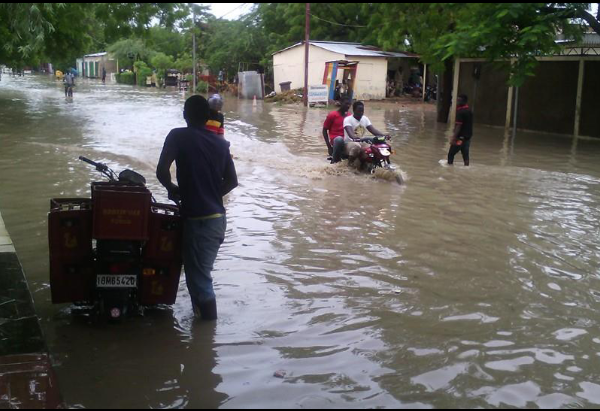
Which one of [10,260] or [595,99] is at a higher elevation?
[595,99]

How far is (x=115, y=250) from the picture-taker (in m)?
4.91

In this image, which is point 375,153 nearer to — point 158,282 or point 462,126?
point 462,126

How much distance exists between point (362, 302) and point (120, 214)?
242 cm

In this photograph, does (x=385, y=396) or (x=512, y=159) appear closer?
(x=385, y=396)

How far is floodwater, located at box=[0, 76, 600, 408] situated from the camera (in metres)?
4.34

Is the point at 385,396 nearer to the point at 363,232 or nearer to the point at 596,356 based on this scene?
the point at 596,356

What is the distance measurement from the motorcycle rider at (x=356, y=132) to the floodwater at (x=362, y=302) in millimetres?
466

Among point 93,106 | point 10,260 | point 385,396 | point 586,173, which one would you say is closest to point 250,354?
point 385,396

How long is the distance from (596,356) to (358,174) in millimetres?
8041

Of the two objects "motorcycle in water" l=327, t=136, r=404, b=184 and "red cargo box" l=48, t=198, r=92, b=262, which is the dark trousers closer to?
"motorcycle in water" l=327, t=136, r=404, b=184

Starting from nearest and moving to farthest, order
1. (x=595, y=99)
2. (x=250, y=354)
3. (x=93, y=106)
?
(x=250, y=354), (x=595, y=99), (x=93, y=106)

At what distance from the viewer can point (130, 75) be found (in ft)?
221

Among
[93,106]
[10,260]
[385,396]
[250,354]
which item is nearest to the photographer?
[385,396]

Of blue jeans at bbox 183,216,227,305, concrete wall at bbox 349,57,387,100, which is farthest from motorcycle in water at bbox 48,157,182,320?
concrete wall at bbox 349,57,387,100
